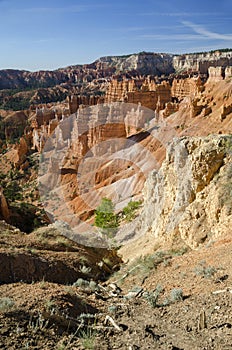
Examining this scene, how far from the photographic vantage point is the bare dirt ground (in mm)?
4715

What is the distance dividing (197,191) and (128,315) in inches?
330

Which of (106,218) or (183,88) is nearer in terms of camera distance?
(106,218)

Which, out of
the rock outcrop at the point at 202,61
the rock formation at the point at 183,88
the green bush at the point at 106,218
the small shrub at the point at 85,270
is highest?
the rock outcrop at the point at 202,61

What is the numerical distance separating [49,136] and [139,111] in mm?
20980

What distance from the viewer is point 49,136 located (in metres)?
70.1

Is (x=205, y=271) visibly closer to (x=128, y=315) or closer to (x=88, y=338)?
(x=128, y=315)

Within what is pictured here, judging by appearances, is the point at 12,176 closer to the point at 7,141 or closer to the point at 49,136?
the point at 49,136

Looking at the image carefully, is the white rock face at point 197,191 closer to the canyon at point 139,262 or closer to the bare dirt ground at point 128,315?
the canyon at point 139,262

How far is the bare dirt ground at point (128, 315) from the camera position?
4.71m

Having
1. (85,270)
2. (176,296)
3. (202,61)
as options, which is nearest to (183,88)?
(85,270)

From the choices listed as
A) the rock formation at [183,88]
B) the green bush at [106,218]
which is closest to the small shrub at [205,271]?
the green bush at [106,218]

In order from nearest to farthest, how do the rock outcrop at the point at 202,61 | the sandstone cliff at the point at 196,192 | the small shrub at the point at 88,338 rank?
the small shrub at the point at 88,338 → the sandstone cliff at the point at 196,192 → the rock outcrop at the point at 202,61

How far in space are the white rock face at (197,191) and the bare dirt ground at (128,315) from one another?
146 inches

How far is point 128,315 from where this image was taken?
595 centimetres
